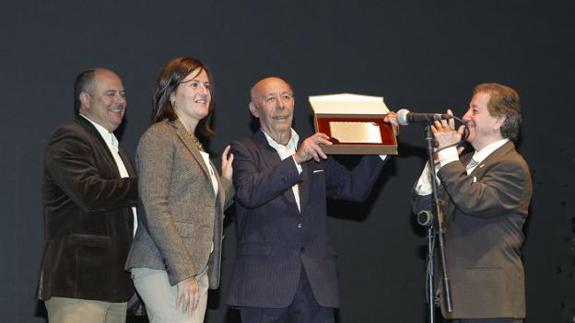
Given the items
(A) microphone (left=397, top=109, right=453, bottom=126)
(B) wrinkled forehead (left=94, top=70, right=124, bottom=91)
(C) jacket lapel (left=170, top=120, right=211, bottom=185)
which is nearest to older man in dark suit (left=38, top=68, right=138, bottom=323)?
(B) wrinkled forehead (left=94, top=70, right=124, bottom=91)

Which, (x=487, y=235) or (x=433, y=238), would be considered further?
(x=487, y=235)

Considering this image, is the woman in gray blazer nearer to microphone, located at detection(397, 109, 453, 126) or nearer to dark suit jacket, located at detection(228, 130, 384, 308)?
dark suit jacket, located at detection(228, 130, 384, 308)

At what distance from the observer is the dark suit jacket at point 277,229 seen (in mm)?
3984

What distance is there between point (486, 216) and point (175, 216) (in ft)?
4.67

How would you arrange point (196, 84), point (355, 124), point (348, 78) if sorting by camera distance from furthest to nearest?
point (348, 78)
point (355, 124)
point (196, 84)

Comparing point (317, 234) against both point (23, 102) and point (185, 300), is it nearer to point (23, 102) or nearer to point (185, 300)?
point (185, 300)

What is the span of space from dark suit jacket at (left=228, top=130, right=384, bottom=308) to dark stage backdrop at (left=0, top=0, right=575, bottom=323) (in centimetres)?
120

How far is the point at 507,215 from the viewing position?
4055 mm

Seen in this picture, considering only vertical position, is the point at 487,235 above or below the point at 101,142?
below

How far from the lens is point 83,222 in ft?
12.4

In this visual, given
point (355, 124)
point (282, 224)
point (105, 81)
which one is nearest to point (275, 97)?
point (355, 124)

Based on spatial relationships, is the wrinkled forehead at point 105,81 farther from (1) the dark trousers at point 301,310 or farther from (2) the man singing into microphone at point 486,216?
(2) the man singing into microphone at point 486,216

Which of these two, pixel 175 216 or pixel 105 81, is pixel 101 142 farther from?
pixel 175 216

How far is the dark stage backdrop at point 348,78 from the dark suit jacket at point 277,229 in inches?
47.1
